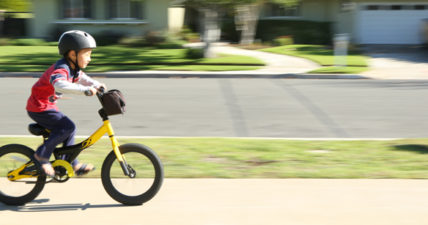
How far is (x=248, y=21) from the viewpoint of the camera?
2608cm

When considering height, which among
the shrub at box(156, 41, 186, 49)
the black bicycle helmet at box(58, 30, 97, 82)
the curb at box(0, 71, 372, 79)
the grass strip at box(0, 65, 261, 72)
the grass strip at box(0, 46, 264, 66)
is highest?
the black bicycle helmet at box(58, 30, 97, 82)

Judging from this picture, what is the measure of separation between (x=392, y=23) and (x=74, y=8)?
1746cm

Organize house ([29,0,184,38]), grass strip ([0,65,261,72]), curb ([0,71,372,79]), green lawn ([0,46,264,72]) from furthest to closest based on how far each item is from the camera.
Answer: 1. house ([29,0,184,38])
2. green lawn ([0,46,264,72])
3. grass strip ([0,65,261,72])
4. curb ([0,71,372,79])

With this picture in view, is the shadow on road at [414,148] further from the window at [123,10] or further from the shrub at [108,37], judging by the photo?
the window at [123,10]

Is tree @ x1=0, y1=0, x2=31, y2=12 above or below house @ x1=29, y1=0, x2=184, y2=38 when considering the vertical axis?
above

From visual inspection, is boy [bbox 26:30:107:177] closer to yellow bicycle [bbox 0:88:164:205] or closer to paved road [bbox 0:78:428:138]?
yellow bicycle [bbox 0:88:164:205]

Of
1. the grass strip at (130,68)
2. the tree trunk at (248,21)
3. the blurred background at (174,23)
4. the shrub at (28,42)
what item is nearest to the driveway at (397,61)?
the blurred background at (174,23)

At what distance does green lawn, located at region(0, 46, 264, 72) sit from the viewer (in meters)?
17.4

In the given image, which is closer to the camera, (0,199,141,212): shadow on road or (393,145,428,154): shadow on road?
(0,199,141,212): shadow on road

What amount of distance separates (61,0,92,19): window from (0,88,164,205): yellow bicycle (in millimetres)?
23723

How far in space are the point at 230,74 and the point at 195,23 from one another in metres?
14.8

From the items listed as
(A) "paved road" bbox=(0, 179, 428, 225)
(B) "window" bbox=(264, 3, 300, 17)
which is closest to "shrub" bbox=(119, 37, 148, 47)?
(B) "window" bbox=(264, 3, 300, 17)

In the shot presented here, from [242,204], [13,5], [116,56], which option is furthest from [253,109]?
[13,5]

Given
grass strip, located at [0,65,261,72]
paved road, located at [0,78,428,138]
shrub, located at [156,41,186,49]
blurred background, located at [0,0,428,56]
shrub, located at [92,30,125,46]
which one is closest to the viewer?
paved road, located at [0,78,428,138]
